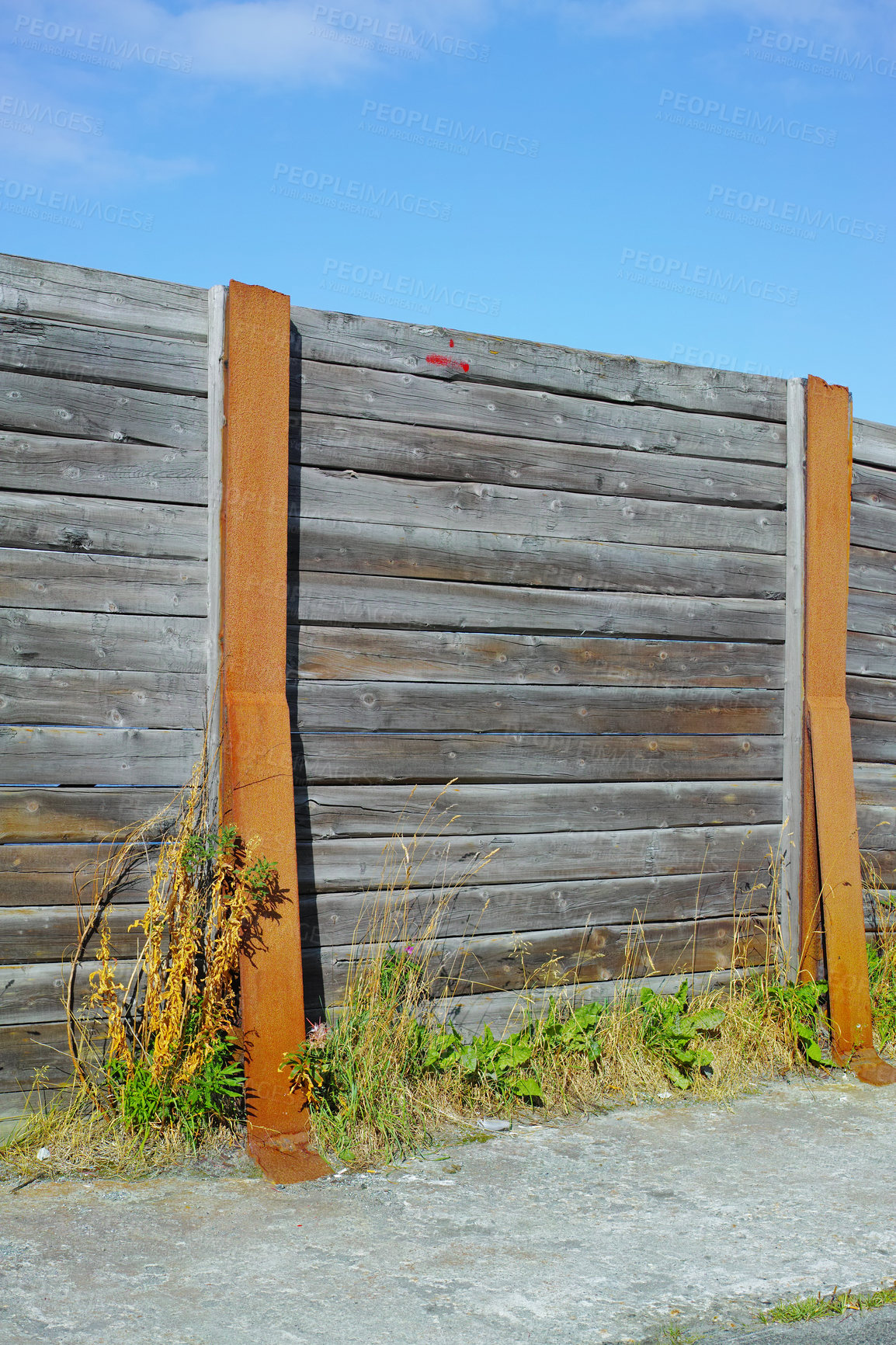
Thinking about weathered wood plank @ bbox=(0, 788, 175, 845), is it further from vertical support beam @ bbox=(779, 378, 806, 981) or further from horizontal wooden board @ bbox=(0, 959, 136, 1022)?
vertical support beam @ bbox=(779, 378, 806, 981)

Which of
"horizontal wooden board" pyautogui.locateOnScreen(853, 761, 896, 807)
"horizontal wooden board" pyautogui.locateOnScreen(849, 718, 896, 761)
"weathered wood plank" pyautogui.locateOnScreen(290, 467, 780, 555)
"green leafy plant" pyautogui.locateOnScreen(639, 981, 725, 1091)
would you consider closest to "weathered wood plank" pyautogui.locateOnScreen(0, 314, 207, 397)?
"weathered wood plank" pyautogui.locateOnScreen(290, 467, 780, 555)

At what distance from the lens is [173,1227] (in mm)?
3109

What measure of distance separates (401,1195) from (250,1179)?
489 mm

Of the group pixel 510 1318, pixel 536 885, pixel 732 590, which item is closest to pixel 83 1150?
pixel 510 1318

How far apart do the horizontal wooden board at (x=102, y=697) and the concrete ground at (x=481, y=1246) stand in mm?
1509

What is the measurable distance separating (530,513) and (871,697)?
88.2 inches

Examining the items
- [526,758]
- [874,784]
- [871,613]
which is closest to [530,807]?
[526,758]

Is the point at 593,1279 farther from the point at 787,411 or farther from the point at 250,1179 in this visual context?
the point at 787,411

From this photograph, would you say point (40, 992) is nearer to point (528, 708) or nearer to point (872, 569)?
point (528, 708)

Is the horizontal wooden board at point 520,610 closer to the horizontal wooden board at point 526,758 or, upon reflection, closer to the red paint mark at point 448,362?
the horizontal wooden board at point 526,758

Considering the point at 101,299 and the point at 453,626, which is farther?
the point at 453,626

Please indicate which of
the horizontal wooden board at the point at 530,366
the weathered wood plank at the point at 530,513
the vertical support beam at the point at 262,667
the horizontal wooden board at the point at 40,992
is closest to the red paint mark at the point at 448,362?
the horizontal wooden board at the point at 530,366

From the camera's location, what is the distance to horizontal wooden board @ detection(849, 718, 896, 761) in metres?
5.62

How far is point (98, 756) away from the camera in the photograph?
3863mm
